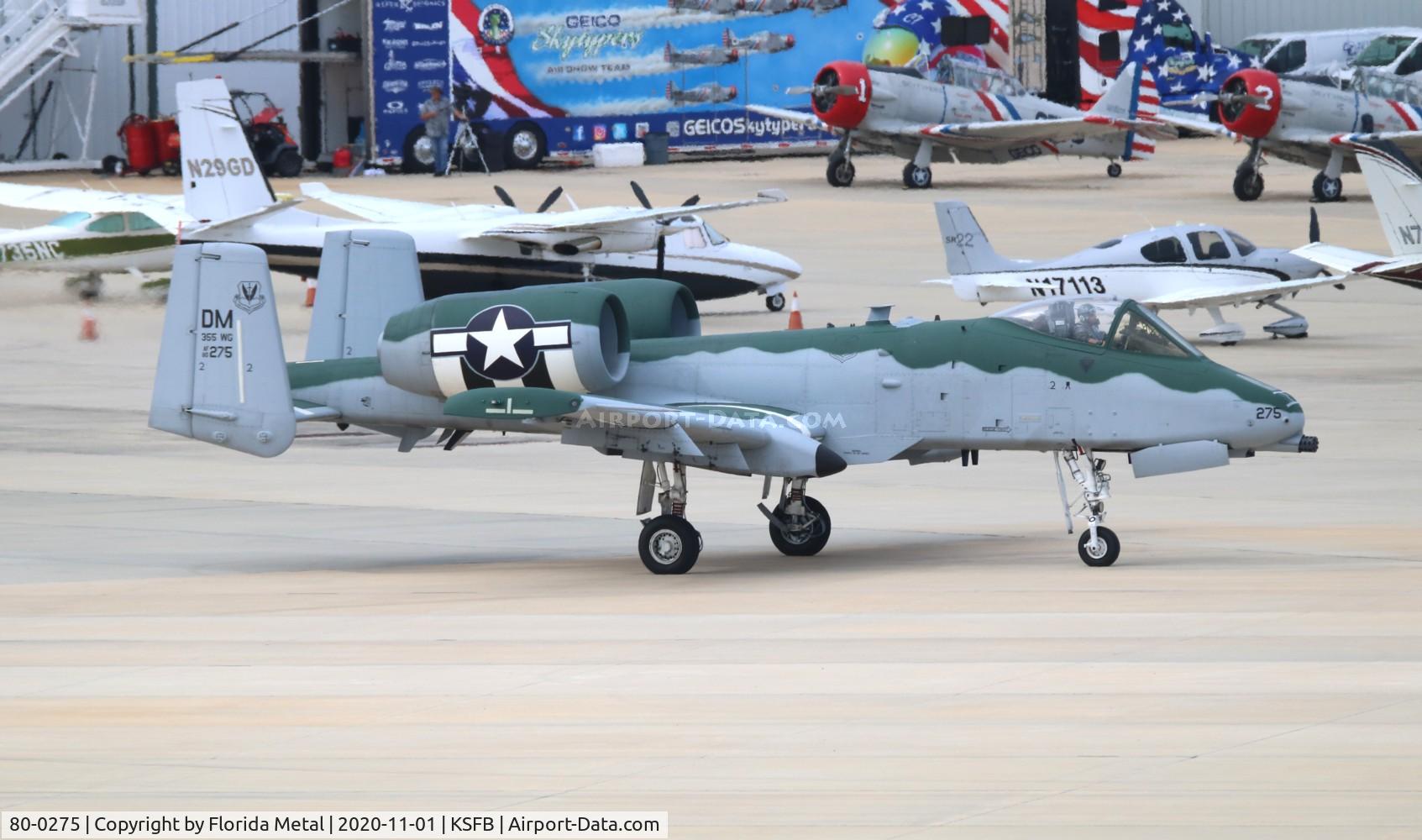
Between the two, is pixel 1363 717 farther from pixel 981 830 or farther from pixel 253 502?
pixel 253 502

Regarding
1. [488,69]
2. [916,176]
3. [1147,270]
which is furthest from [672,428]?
[488,69]

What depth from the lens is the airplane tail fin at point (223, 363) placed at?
1489 cm

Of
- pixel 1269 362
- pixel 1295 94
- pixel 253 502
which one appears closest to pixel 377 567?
pixel 253 502

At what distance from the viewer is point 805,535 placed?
15570 millimetres

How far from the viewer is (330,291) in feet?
52.2

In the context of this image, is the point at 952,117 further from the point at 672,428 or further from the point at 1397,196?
the point at 672,428

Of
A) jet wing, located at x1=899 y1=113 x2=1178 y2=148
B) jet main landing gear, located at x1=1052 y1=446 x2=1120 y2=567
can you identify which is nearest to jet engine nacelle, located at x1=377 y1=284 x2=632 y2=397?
jet main landing gear, located at x1=1052 y1=446 x2=1120 y2=567

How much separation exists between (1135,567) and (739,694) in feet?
16.2

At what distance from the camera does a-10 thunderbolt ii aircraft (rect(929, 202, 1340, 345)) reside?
29000mm

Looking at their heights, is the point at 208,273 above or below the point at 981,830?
above

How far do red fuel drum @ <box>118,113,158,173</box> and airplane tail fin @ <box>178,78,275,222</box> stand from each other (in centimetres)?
2716

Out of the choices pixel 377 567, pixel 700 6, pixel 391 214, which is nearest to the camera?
pixel 377 567

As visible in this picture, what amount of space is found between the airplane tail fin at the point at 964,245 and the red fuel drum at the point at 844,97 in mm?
19967

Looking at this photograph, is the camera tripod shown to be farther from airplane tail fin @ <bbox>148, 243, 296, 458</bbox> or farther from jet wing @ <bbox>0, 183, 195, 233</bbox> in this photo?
airplane tail fin @ <bbox>148, 243, 296, 458</bbox>
